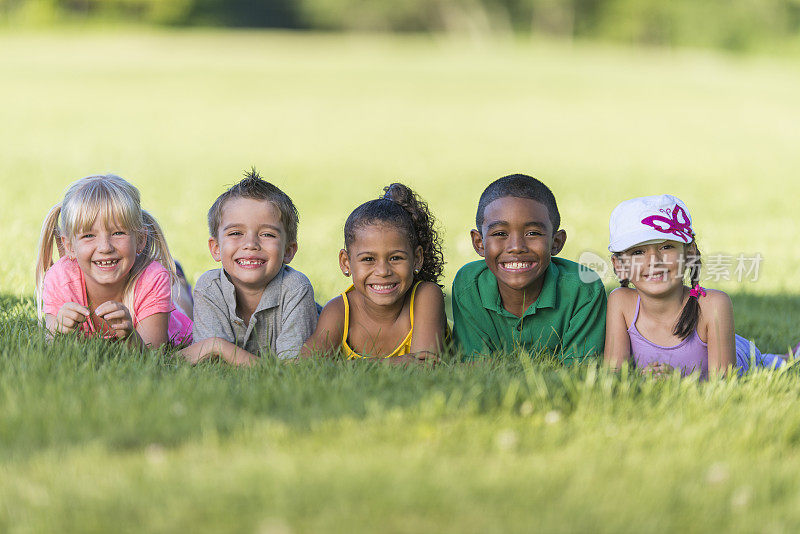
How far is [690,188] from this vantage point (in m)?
14.9

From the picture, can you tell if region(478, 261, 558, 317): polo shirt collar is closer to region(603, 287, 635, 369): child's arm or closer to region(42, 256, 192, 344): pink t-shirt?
region(603, 287, 635, 369): child's arm

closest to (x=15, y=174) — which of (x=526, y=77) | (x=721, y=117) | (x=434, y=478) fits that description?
(x=434, y=478)

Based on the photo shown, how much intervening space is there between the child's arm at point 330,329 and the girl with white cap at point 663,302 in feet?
4.90

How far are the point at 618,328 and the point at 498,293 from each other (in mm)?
701

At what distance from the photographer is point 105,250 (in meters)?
4.73

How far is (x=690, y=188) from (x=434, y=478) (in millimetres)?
13194

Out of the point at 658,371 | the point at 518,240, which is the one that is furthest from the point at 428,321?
the point at 658,371

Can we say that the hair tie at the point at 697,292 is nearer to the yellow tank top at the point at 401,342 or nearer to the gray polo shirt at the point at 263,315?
the yellow tank top at the point at 401,342

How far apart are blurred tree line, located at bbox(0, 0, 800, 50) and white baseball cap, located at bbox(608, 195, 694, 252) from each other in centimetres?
5998

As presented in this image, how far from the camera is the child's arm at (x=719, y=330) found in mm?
4488

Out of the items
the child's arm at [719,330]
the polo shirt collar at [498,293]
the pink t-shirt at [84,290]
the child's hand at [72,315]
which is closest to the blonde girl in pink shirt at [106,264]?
the pink t-shirt at [84,290]

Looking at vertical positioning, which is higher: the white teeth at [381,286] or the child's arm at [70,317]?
the white teeth at [381,286]

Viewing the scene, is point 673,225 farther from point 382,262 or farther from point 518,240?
point 382,262

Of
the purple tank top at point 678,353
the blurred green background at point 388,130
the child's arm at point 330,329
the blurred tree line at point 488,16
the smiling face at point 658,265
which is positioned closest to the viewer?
the smiling face at point 658,265
